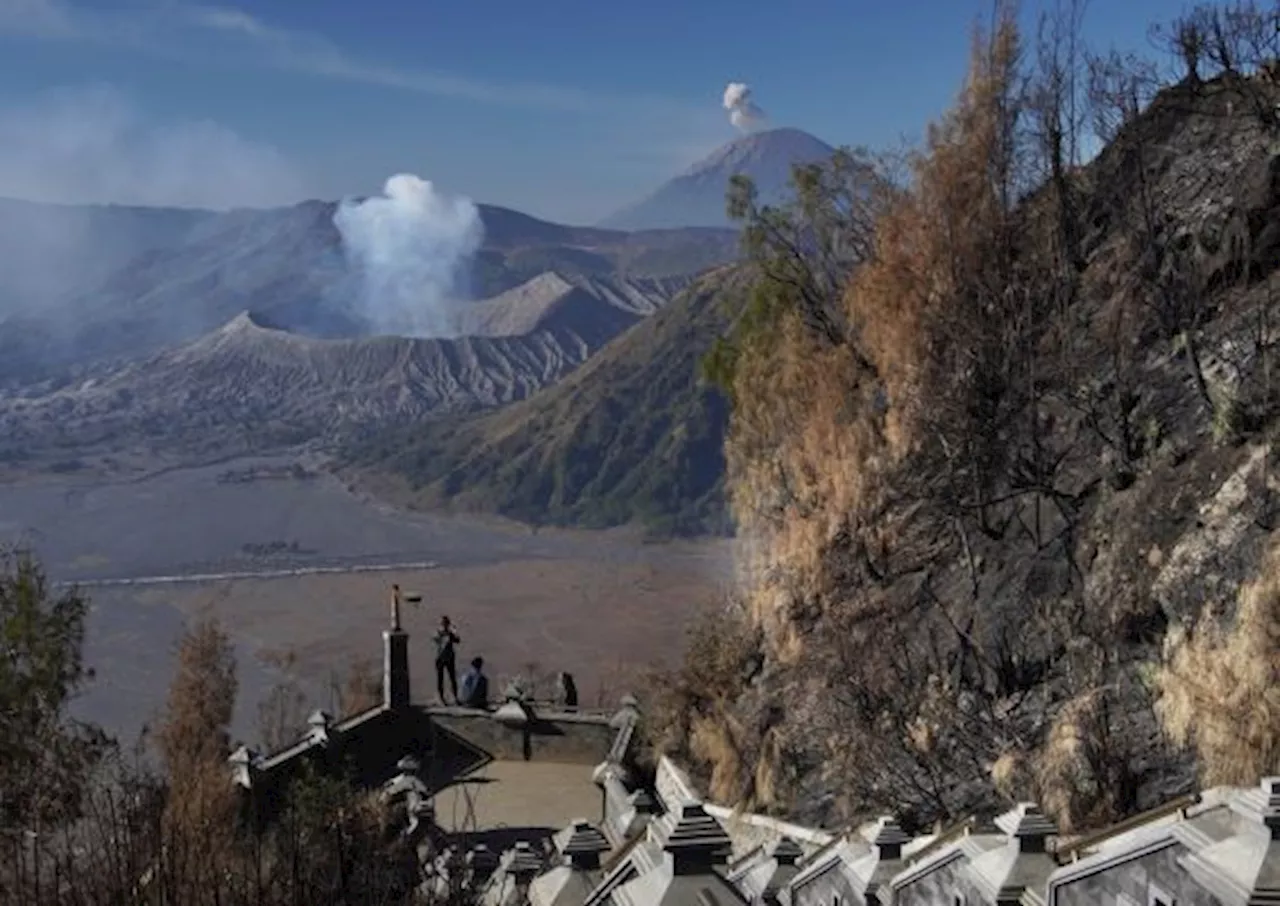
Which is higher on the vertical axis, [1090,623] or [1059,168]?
[1059,168]

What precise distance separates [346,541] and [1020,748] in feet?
384

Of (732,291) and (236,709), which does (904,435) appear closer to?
(732,291)

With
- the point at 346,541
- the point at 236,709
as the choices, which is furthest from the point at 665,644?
the point at 346,541

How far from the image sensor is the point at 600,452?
176 metres

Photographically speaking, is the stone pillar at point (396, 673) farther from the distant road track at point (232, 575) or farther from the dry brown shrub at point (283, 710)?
the distant road track at point (232, 575)

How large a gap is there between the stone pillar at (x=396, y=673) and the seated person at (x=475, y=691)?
50.8 inches

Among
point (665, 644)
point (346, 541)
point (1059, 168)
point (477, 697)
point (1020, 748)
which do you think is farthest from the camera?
point (346, 541)

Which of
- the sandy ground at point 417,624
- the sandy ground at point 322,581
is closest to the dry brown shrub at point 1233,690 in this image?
the sandy ground at point 322,581

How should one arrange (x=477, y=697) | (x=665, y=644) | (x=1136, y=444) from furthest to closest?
(x=665, y=644)
(x=477, y=697)
(x=1136, y=444)

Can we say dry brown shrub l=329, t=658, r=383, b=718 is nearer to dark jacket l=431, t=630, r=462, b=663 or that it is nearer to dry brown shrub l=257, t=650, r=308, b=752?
dry brown shrub l=257, t=650, r=308, b=752

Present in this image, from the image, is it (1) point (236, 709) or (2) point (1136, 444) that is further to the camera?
(1) point (236, 709)

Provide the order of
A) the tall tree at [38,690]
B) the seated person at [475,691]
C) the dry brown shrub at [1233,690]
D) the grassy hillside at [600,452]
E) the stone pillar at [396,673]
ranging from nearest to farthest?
the dry brown shrub at [1233,690] → the tall tree at [38,690] → the stone pillar at [396,673] → the seated person at [475,691] → the grassy hillside at [600,452]

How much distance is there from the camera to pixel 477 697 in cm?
2900

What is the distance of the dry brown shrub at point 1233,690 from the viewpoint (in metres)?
13.9
